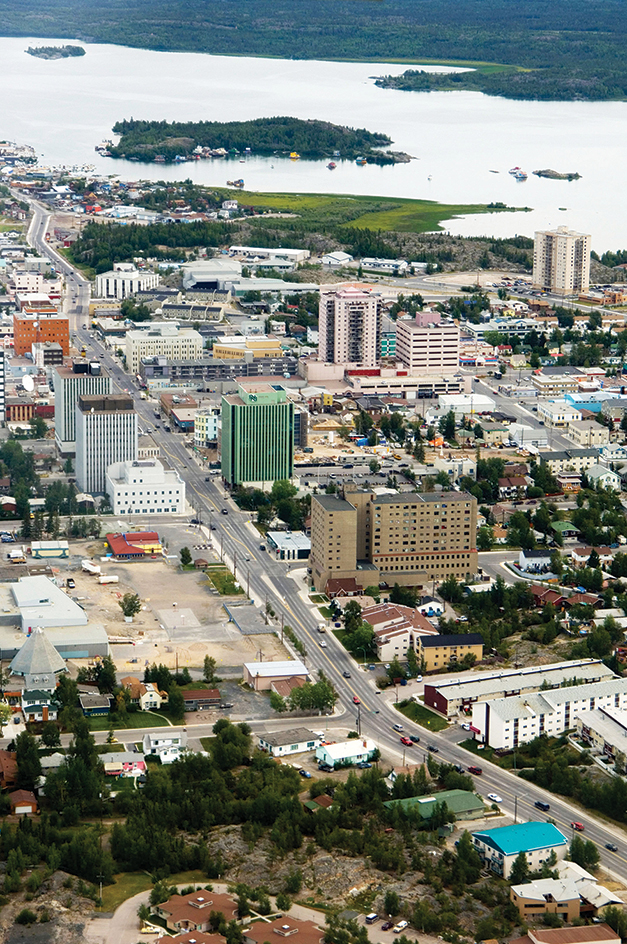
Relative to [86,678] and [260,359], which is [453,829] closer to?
[86,678]

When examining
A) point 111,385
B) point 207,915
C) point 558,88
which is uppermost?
point 558,88

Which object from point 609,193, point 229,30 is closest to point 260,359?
point 609,193

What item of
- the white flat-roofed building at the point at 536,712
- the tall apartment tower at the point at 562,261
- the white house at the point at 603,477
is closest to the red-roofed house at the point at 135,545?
the white flat-roofed building at the point at 536,712

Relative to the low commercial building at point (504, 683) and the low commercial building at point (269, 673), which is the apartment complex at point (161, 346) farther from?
the low commercial building at point (504, 683)

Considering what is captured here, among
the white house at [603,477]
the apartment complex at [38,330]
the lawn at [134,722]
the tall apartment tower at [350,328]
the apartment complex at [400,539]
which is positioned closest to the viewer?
the lawn at [134,722]

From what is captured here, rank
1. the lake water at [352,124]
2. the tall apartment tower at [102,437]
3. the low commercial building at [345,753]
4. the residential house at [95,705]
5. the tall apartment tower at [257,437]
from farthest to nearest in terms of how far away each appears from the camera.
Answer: the lake water at [352,124]
the tall apartment tower at [257,437]
the tall apartment tower at [102,437]
the residential house at [95,705]
the low commercial building at [345,753]

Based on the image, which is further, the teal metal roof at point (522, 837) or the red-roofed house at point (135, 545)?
the red-roofed house at point (135, 545)
